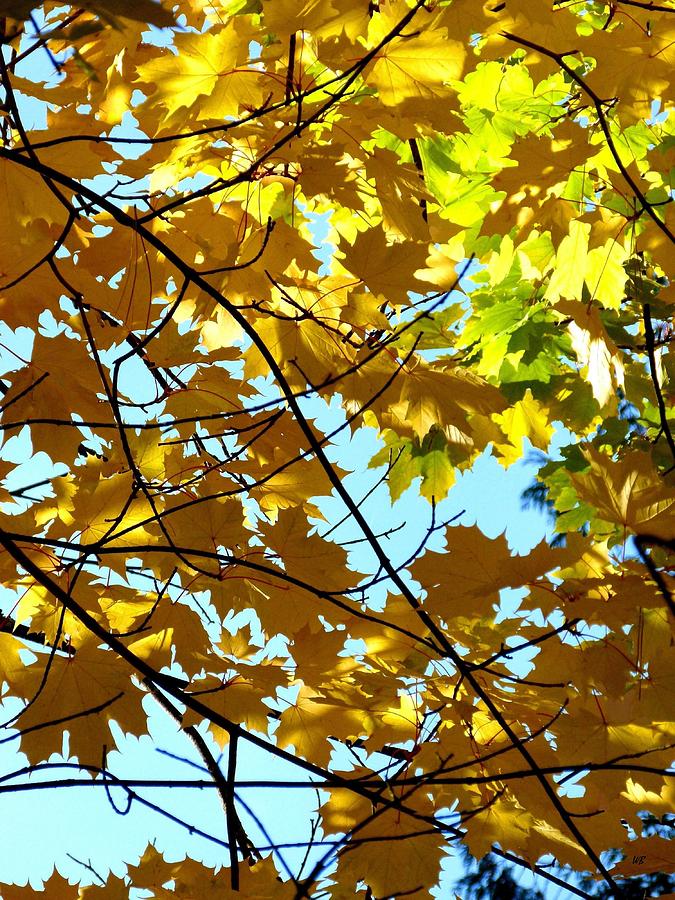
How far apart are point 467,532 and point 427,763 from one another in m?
0.65

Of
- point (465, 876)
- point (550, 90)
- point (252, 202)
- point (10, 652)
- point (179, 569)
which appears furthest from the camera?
point (465, 876)

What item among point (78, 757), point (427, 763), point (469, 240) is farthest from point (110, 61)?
point (427, 763)

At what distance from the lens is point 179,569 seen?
208 cm

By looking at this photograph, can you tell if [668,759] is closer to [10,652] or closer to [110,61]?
[10,652]

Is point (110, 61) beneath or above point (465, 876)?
above

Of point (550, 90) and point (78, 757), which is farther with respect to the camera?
point (550, 90)

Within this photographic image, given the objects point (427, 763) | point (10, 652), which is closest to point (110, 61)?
point (10, 652)

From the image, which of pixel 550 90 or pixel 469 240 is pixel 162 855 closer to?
pixel 469 240

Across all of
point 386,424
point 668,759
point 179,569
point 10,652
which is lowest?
point 668,759

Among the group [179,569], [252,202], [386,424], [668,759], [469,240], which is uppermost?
[469,240]

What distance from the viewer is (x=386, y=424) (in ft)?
7.08

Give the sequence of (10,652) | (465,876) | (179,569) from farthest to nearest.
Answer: (465,876) → (179,569) → (10,652)

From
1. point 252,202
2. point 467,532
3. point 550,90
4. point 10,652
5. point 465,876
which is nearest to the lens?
point 467,532

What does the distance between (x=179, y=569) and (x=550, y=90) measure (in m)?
2.31
